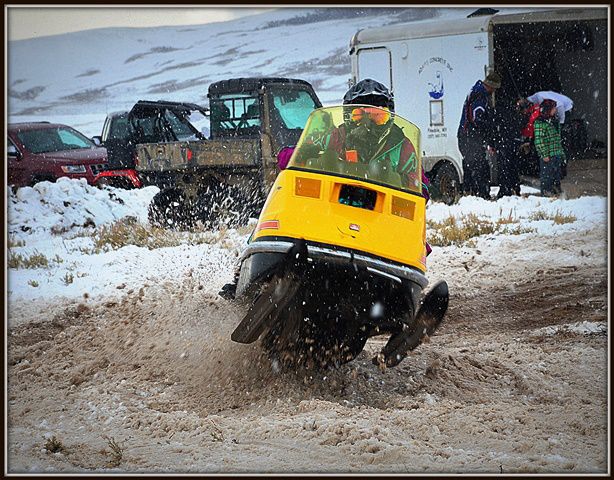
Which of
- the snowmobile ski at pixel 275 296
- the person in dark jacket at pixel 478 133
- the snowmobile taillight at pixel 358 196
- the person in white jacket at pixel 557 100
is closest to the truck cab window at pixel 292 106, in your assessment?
the person in dark jacket at pixel 478 133

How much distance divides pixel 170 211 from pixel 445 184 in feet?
14.7

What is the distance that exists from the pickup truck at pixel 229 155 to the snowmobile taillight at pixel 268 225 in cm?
622

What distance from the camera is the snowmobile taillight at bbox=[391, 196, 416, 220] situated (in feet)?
16.7

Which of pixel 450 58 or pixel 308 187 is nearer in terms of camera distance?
pixel 308 187

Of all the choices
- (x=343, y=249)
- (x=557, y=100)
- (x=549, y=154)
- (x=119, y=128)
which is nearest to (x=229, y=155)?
(x=119, y=128)

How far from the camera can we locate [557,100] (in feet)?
45.1

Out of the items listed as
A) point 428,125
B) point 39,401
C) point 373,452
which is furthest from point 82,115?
point 373,452

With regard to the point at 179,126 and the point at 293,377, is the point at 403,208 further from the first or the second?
the point at 179,126

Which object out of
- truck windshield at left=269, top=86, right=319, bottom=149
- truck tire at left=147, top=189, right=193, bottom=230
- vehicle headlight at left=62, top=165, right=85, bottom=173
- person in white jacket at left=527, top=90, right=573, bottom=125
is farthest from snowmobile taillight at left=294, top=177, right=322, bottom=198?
vehicle headlight at left=62, top=165, right=85, bottom=173

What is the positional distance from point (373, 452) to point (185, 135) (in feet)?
32.6

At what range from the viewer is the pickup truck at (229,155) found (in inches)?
453

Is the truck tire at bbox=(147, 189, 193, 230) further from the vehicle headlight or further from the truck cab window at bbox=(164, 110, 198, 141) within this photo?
the vehicle headlight

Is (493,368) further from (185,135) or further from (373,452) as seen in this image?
(185,135)

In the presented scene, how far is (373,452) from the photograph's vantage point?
172 inches
